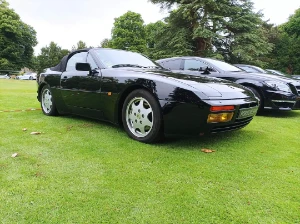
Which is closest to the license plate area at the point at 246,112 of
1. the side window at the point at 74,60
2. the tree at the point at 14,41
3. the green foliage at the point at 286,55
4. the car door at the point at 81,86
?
the car door at the point at 81,86

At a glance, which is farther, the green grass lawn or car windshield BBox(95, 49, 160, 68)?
car windshield BBox(95, 49, 160, 68)

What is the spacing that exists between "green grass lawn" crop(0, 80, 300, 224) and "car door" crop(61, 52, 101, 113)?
0.56 meters

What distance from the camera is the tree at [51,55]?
174 ft

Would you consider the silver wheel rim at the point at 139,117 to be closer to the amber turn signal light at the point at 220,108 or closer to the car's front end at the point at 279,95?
the amber turn signal light at the point at 220,108

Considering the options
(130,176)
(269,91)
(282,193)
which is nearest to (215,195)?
(282,193)

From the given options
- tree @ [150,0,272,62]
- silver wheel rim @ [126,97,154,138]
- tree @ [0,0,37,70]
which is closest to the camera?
silver wheel rim @ [126,97,154,138]

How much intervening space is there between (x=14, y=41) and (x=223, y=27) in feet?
120

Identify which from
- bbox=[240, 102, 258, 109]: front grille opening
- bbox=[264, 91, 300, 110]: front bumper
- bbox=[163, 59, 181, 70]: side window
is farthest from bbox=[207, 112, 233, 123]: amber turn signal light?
bbox=[163, 59, 181, 70]: side window

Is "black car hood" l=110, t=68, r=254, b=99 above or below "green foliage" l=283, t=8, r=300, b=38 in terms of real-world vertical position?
below

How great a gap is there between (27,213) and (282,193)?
5.77ft

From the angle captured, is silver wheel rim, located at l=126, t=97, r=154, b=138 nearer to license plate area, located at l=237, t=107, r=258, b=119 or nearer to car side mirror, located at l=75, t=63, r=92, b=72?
car side mirror, located at l=75, t=63, r=92, b=72

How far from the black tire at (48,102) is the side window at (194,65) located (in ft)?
10.2

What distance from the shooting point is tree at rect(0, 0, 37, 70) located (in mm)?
42166

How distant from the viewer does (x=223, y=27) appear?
78.0 ft
